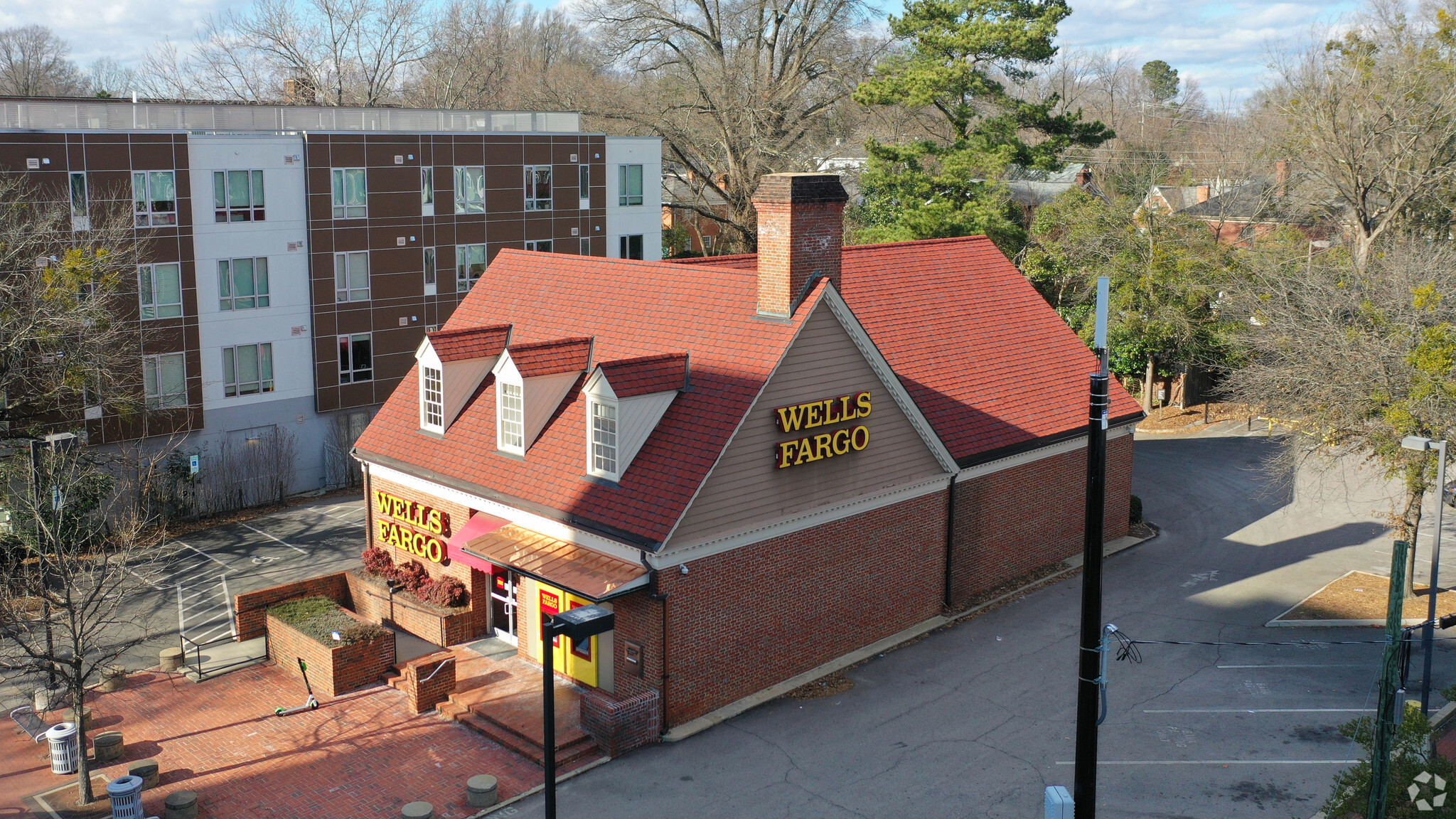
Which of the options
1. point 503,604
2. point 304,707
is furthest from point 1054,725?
point 304,707

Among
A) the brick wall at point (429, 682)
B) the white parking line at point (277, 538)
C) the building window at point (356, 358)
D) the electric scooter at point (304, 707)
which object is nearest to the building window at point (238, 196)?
the building window at point (356, 358)

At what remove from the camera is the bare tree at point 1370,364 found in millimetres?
23703

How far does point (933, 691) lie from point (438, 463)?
35.8ft

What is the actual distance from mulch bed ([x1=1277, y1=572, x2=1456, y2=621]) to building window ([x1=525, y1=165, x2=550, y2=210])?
31112 mm

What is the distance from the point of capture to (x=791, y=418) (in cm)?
2089

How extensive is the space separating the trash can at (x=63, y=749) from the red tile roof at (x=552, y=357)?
952 cm

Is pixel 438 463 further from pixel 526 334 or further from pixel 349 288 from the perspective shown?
pixel 349 288

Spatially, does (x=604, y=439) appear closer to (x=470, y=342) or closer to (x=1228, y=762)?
(x=470, y=342)

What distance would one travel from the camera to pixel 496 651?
2316 cm

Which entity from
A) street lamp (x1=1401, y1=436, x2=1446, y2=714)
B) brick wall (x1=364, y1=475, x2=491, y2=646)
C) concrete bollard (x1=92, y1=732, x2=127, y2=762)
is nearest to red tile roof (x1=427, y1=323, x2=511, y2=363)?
brick wall (x1=364, y1=475, x2=491, y2=646)

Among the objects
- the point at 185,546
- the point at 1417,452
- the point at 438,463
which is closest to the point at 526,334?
the point at 438,463

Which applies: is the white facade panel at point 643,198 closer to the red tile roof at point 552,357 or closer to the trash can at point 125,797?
the red tile roof at point 552,357

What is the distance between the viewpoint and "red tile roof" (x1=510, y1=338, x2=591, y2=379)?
22.1 meters

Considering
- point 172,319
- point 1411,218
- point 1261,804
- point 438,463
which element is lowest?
point 1261,804
